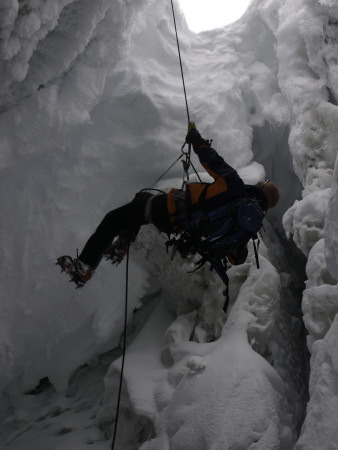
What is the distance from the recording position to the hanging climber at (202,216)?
3066 mm

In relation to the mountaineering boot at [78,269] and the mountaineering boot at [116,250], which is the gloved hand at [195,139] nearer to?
the mountaineering boot at [116,250]

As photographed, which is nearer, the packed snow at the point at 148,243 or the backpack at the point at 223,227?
the backpack at the point at 223,227

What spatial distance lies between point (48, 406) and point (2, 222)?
294cm

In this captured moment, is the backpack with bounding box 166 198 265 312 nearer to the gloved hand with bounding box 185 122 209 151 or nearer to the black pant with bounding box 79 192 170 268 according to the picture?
the black pant with bounding box 79 192 170 268

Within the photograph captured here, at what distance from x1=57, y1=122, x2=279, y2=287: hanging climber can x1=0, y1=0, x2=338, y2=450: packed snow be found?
79cm

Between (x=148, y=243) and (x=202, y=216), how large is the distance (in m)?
2.65

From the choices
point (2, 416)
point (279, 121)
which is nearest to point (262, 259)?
point (279, 121)

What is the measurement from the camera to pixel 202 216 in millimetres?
3125

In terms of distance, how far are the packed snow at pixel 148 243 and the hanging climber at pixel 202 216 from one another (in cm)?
79

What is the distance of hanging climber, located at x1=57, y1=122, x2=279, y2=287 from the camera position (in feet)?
10.1

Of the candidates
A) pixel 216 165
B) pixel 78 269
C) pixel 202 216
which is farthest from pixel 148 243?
pixel 216 165

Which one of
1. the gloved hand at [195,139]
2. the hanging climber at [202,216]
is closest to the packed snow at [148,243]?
the hanging climber at [202,216]

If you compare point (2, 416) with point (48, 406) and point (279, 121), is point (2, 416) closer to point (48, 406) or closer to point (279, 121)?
point (48, 406)

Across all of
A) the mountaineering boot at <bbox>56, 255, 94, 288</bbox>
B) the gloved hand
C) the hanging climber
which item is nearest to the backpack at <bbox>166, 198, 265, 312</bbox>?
the hanging climber
